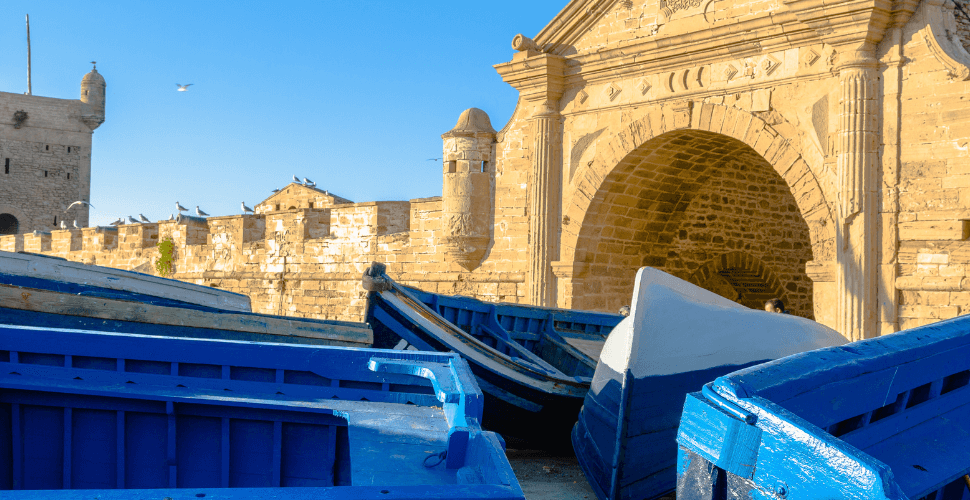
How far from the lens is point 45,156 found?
3562 centimetres

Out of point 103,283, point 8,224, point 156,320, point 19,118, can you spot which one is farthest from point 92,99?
point 156,320

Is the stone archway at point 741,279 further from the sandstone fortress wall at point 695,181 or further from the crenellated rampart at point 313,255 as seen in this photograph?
the crenellated rampart at point 313,255

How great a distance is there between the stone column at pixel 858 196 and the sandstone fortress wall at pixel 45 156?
115 ft

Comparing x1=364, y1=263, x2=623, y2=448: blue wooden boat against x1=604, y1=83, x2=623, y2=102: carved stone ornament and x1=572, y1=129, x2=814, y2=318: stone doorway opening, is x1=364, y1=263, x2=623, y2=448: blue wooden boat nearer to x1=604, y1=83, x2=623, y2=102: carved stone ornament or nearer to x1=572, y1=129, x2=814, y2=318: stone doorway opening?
x1=572, y1=129, x2=814, y2=318: stone doorway opening

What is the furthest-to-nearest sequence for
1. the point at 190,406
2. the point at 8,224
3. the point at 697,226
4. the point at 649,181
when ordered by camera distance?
the point at 8,224 < the point at 697,226 < the point at 649,181 < the point at 190,406

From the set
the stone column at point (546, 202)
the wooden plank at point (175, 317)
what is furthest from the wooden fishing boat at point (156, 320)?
the stone column at point (546, 202)

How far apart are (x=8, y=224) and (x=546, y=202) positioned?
32876 millimetres

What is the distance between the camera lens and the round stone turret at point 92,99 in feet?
120

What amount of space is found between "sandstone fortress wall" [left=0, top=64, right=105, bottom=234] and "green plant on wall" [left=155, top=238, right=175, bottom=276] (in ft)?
69.5

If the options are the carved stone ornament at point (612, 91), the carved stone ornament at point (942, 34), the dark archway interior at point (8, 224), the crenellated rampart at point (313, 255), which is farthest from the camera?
the dark archway interior at point (8, 224)

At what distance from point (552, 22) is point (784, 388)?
9478 millimetres

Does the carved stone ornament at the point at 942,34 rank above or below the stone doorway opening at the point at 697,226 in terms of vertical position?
above

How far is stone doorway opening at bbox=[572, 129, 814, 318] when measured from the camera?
420 inches

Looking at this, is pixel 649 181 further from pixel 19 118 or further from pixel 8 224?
pixel 8 224
